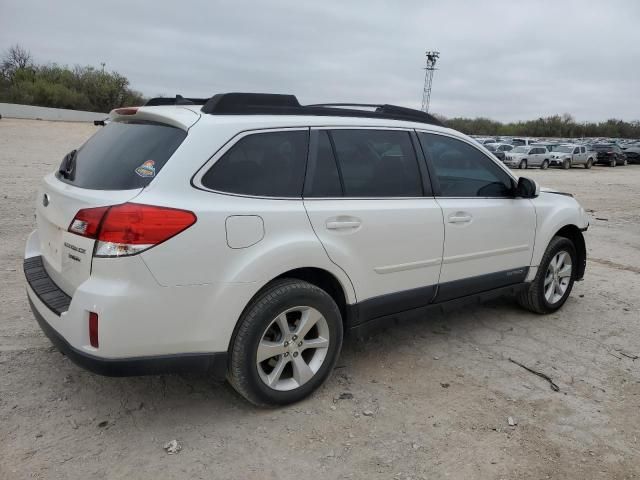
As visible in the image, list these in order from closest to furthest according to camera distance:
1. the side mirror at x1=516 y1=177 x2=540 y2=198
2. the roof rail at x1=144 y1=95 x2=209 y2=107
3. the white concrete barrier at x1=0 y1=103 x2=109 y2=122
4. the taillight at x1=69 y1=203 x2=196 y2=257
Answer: the taillight at x1=69 y1=203 x2=196 y2=257 < the roof rail at x1=144 y1=95 x2=209 y2=107 < the side mirror at x1=516 y1=177 x2=540 y2=198 < the white concrete barrier at x1=0 y1=103 x2=109 y2=122

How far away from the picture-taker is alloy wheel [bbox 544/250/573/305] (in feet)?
16.2

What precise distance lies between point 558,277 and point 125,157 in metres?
3.97

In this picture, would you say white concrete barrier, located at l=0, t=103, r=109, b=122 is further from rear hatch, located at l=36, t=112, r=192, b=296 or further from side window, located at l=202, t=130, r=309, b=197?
side window, located at l=202, t=130, r=309, b=197

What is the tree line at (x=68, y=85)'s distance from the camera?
2482 inches

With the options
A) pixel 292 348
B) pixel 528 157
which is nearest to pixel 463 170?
pixel 292 348

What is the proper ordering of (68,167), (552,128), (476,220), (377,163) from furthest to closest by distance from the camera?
(552,128) < (476,220) < (377,163) < (68,167)

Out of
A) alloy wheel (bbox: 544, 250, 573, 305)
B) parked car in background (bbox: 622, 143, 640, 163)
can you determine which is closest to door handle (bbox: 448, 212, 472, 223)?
alloy wheel (bbox: 544, 250, 573, 305)

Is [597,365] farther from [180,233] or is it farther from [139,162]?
[139,162]

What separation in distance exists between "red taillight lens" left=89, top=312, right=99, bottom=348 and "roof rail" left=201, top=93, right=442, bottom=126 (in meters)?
1.22

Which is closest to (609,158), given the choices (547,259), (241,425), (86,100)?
(547,259)

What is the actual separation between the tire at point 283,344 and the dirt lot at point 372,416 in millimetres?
164

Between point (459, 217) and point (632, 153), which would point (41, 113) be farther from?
point (459, 217)

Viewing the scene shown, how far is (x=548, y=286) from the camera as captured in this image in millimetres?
4969

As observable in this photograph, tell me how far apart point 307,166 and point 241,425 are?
4.98 feet
